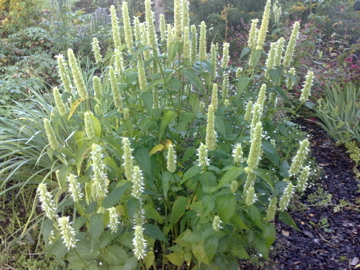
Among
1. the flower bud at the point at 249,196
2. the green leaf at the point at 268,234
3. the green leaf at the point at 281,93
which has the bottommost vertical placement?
the green leaf at the point at 268,234

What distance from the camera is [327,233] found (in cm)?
286

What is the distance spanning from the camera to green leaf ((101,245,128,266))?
183 centimetres

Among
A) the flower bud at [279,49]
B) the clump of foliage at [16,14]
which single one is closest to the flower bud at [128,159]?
the flower bud at [279,49]

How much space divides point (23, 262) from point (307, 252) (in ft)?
7.25

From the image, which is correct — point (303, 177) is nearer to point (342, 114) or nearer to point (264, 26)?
point (264, 26)

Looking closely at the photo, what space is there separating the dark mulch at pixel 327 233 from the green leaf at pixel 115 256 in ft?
4.01

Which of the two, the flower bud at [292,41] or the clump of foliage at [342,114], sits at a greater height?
the flower bud at [292,41]

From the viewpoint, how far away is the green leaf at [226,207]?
1.52 m

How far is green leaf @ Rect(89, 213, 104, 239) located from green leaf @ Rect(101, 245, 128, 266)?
0.84 ft

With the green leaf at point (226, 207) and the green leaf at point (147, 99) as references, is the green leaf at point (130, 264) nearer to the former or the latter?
the green leaf at point (226, 207)

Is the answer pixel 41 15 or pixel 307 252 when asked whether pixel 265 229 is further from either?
pixel 41 15

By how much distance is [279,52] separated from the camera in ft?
6.81

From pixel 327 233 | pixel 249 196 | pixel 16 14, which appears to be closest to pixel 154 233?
pixel 249 196

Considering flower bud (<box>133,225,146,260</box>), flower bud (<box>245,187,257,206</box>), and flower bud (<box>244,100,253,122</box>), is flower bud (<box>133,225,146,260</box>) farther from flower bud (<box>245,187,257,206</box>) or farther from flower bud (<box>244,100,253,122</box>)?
flower bud (<box>244,100,253,122</box>)
